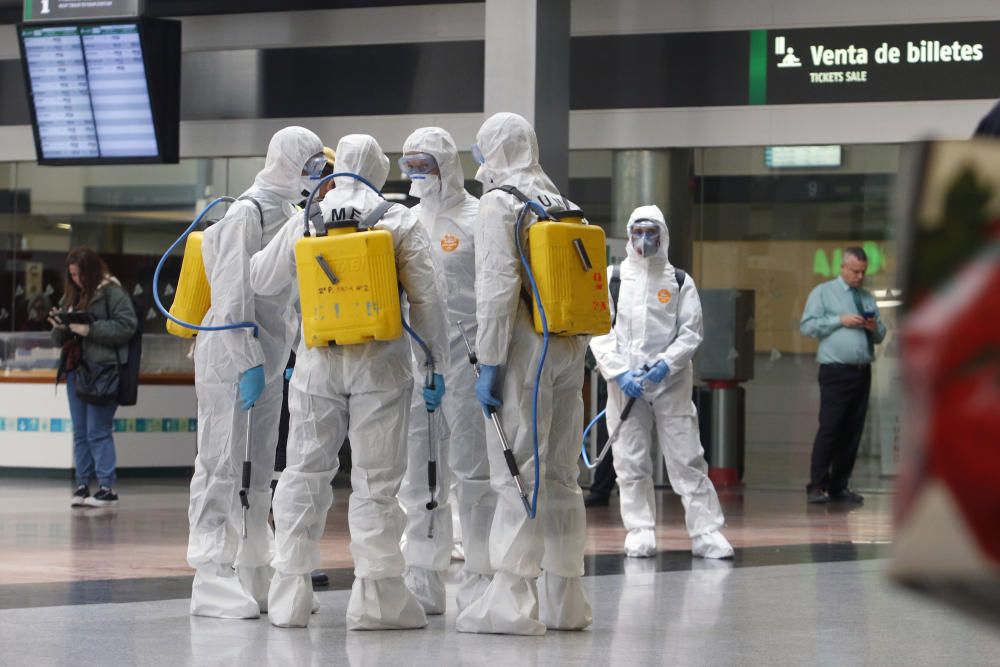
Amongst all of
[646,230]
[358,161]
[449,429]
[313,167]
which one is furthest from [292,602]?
[646,230]

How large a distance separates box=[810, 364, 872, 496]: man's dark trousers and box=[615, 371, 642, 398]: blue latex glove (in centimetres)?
388

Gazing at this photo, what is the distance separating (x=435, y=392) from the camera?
573cm

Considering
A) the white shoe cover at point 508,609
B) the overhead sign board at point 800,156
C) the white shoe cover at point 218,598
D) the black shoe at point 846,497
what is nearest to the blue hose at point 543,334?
the white shoe cover at point 508,609

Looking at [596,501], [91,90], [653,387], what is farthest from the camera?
[91,90]

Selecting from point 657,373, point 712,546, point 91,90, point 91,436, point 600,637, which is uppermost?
point 91,90

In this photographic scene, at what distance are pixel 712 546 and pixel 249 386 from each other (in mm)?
3365

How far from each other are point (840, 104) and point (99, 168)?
7.50m

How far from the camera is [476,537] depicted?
5.98 meters

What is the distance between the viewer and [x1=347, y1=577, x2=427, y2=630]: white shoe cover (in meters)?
5.49

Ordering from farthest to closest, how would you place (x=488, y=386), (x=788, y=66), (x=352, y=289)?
(x=788, y=66)
(x=488, y=386)
(x=352, y=289)

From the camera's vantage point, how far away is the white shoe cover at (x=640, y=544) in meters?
8.20

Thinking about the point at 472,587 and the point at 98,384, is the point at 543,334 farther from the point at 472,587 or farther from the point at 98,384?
the point at 98,384

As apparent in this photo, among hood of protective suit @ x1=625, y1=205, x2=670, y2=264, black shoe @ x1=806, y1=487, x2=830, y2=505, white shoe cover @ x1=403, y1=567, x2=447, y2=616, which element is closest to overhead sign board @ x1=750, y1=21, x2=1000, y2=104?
black shoe @ x1=806, y1=487, x2=830, y2=505

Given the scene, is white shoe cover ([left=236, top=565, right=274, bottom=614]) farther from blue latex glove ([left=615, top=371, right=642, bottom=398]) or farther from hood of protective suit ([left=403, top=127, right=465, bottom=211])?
blue latex glove ([left=615, top=371, right=642, bottom=398])
